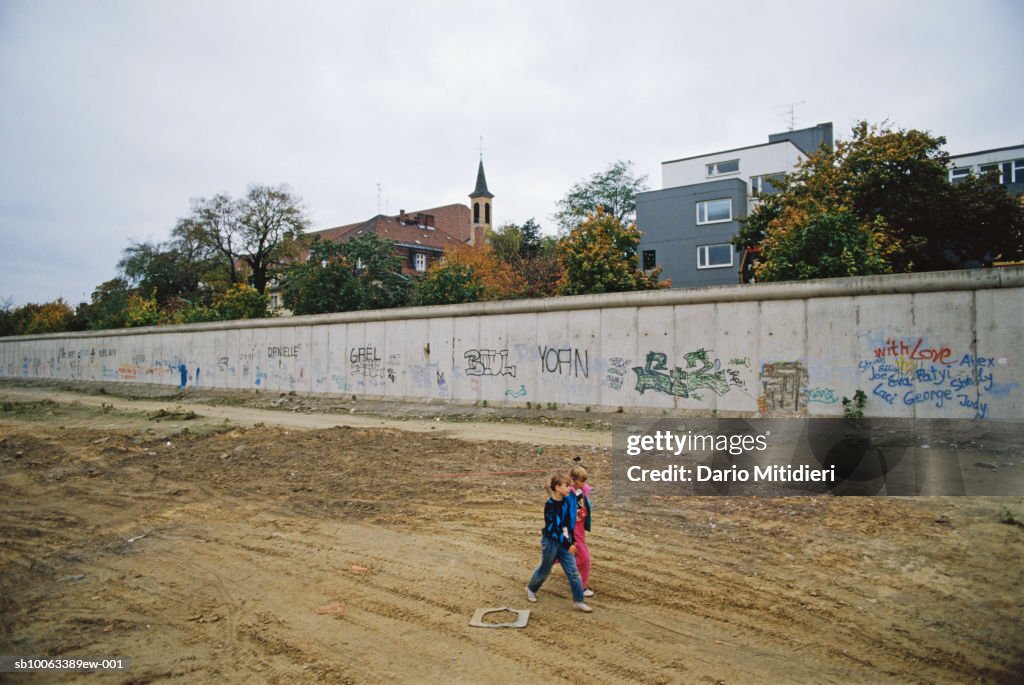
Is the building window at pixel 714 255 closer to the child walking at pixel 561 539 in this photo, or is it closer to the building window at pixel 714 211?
the building window at pixel 714 211

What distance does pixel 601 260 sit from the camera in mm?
24938

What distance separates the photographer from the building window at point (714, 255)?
3809 cm

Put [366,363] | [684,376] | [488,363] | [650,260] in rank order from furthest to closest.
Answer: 1. [650,260]
2. [366,363]
3. [488,363]
4. [684,376]

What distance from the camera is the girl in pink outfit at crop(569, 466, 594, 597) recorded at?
5.72 m

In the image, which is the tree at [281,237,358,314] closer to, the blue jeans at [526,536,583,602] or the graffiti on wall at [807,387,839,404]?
the graffiti on wall at [807,387,839,404]

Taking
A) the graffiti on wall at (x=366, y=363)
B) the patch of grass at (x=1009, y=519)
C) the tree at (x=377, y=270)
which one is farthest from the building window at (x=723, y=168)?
the patch of grass at (x=1009, y=519)

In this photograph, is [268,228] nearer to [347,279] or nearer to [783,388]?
[347,279]

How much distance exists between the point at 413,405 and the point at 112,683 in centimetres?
1639

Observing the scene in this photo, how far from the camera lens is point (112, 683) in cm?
439

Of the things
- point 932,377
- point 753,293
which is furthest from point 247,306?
point 932,377

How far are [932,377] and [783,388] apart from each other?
284 cm

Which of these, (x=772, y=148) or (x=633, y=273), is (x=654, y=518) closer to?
(x=633, y=273)

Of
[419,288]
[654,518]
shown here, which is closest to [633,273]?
[419,288]

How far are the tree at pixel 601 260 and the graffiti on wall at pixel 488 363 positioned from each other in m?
6.75
